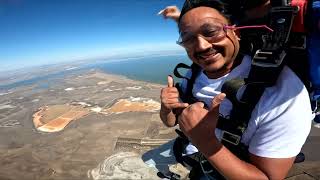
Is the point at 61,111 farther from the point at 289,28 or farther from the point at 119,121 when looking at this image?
the point at 289,28

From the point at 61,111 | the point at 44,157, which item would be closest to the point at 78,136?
the point at 44,157

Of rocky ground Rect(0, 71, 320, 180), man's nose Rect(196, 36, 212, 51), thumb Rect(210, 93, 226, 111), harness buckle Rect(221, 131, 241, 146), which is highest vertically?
man's nose Rect(196, 36, 212, 51)

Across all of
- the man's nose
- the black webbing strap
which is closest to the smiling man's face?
the man's nose

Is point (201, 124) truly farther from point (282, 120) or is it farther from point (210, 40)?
point (210, 40)

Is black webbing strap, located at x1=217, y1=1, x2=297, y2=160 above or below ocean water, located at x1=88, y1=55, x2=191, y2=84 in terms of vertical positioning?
above

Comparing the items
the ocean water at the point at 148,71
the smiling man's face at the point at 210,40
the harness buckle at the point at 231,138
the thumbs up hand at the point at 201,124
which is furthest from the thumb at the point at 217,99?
the ocean water at the point at 148,71

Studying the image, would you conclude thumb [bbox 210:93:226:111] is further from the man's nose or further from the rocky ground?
the rocky ground

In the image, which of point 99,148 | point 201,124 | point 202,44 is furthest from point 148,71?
point 201,124
